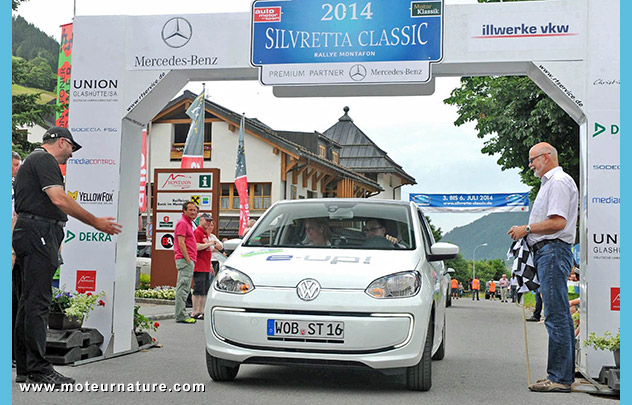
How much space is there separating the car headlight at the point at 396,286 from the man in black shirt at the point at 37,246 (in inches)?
95.9

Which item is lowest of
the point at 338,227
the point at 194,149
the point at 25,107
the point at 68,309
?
the point at 68,309

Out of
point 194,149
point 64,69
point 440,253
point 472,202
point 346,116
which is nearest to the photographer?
point 440,253

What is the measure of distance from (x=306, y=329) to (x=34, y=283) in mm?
2338

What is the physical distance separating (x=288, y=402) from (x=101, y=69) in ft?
15.6

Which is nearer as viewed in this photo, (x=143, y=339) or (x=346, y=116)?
(x=143, y=339)

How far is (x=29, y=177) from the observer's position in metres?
6.65

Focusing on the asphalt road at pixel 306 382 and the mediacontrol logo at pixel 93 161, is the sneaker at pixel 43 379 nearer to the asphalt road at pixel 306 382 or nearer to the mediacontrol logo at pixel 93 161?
the asphalt road at pixel 306 382

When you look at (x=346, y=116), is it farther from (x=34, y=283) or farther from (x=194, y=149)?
(x=34, y=283)

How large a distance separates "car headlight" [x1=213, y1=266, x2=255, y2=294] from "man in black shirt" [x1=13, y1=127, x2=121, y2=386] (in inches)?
44.3

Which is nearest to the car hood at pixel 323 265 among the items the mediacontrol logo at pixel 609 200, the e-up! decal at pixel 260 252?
the e-up! decal at pixel 260 252

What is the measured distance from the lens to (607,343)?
24.9 ft

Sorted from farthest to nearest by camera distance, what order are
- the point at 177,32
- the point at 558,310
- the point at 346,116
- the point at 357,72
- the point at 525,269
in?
the point at 346,116 < the point at 177,32 < the point at 357,72 < the point at 525,269 < the point at 558,310

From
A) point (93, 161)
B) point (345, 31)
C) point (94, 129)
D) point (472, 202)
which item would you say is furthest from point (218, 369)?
point (472, 202)

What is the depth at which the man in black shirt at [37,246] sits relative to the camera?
257 inches
